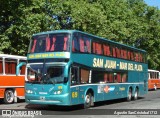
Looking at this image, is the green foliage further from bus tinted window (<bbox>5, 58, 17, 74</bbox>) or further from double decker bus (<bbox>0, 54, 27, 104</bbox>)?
bus tinted window (<bbox>5, 58, 17, 74</bbox>)

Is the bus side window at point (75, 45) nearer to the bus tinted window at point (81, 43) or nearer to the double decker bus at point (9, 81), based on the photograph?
the bus tinted window at point (81, 43)

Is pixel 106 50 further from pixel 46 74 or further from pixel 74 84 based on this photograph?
pixel 46 74

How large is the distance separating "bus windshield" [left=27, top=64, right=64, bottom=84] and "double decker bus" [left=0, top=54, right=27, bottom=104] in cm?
464

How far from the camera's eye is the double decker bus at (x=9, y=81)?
2197cm

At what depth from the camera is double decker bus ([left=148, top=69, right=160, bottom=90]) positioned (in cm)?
4504

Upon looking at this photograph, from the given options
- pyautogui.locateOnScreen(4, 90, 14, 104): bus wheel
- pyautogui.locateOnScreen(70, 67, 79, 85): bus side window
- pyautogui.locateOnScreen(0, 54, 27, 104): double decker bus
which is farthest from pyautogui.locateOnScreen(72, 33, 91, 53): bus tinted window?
pyautogui.locateOnScreen(4, 90, 14, 104): bus wheel

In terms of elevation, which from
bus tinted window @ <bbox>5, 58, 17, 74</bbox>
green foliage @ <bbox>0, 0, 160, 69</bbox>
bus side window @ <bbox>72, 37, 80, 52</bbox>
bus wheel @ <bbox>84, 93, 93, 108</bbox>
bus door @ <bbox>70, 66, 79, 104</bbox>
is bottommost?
bus wheel @ <bbox>84, 93, 93, 108</bbox>

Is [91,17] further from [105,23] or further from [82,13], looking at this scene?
[105,23]

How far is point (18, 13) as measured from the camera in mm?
31375

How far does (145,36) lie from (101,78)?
125 feet

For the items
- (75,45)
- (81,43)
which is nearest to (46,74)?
(75,45)

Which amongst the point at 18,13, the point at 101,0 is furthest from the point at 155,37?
the point at 18,13

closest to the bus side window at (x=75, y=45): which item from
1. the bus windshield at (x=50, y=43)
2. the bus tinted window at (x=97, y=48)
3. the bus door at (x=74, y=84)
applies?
the bus windshield at (x=50, y=43)

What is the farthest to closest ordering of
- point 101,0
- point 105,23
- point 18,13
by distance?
point 101,0 < point 105,23 < point 18,13
